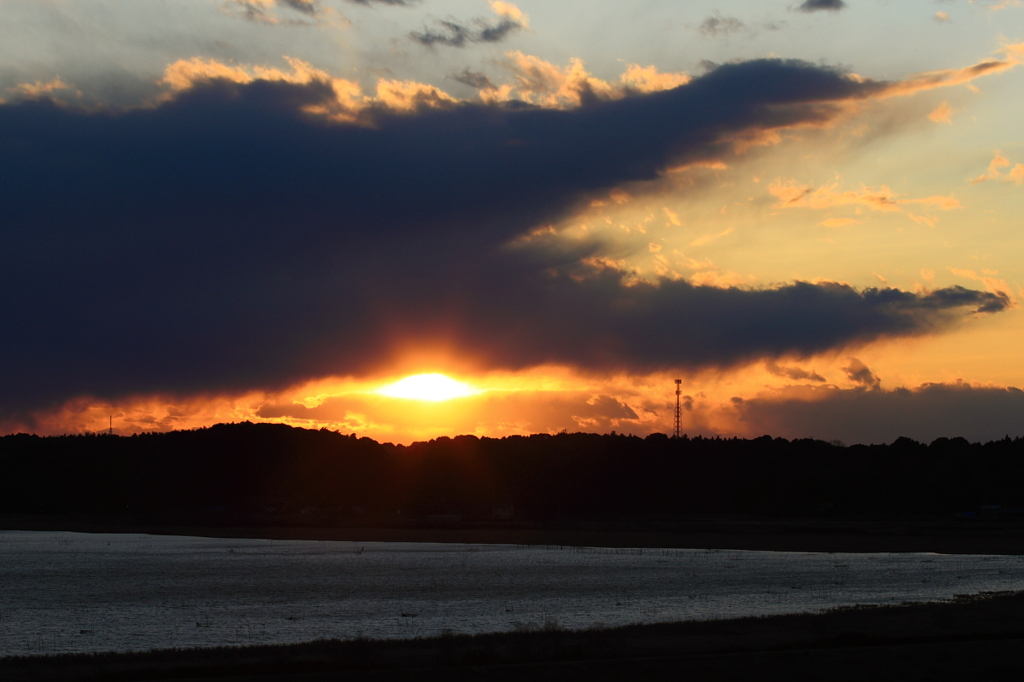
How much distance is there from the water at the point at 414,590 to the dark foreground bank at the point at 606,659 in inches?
446

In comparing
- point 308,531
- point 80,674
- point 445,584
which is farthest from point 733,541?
point 80,674

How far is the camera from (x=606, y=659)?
29.7 m

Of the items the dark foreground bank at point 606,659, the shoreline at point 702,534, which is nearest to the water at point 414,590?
the dark foreground bank at point 606,659

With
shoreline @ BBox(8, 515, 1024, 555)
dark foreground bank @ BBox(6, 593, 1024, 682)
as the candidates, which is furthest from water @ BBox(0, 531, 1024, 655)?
shoreline @ BBox(8, 515, 1024, 555)

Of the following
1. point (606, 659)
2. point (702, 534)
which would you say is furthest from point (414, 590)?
point (702, 534)

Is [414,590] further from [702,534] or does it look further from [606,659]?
[702,534]

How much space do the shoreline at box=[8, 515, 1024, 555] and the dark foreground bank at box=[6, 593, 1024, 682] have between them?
85.2 meters

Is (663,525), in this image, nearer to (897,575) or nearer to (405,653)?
(897,575)

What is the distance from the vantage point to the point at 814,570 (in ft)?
286

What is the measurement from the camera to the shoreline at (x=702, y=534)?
123 m

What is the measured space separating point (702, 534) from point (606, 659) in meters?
124

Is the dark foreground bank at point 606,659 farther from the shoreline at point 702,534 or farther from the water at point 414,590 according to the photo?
the shoreline at point 702,534

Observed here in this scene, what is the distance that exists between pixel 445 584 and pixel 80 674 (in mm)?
51397

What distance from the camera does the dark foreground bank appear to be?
1103 inches
